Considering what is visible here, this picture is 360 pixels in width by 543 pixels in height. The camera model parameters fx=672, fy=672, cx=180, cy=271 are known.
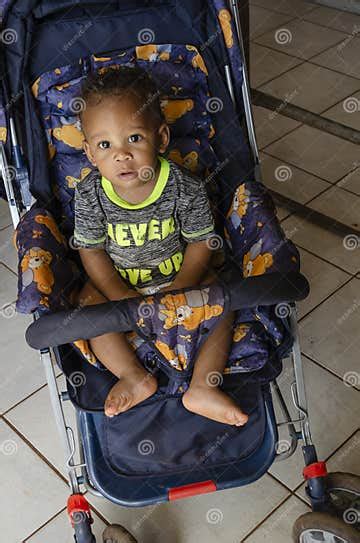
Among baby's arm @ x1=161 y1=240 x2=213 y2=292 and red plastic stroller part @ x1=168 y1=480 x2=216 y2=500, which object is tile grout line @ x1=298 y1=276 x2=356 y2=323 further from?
red plastic stroller part @ x1=168 y1=480 x2=216 y2=500

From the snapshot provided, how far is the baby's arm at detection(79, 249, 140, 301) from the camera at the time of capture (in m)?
1.45

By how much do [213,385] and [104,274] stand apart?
37 centimetres

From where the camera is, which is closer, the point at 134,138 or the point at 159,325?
the point at 159,325

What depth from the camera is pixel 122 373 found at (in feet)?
4.23

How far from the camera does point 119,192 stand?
146 centimetres

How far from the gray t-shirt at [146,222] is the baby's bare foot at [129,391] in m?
0.27

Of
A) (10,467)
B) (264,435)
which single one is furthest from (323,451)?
(10,467)

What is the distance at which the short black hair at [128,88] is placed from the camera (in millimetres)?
1348

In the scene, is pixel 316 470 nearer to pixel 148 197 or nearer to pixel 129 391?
pixel 129 391

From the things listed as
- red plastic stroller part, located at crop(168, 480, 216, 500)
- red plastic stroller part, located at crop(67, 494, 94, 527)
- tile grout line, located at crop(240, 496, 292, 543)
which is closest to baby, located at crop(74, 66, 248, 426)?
red plastic stroller part, located at crop(168, 480, 216, 500)

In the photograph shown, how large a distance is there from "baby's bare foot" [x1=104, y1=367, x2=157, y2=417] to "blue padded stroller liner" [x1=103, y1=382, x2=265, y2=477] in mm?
32

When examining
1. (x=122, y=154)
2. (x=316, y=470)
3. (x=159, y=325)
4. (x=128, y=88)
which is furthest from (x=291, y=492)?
(x=128, y=88)

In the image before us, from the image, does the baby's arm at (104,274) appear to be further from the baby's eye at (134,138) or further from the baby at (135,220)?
the baby's eye at (134,138)

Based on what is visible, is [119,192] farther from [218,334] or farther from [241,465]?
[241,465]
